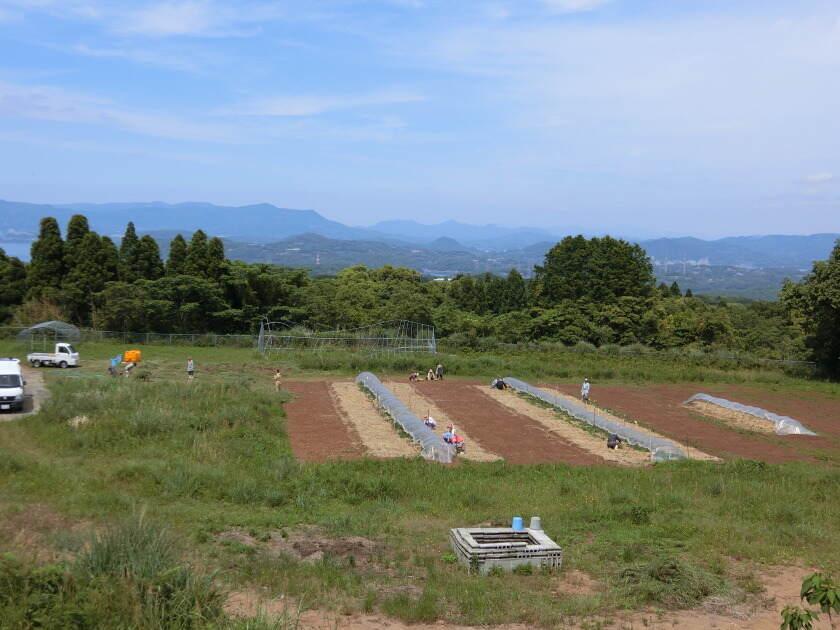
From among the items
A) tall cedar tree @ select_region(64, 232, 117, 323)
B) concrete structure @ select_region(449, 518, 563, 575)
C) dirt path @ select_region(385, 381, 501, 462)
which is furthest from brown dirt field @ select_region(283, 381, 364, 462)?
tall cedar tree @ select_region(64, 232, 117, 323)

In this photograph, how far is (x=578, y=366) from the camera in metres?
37.4

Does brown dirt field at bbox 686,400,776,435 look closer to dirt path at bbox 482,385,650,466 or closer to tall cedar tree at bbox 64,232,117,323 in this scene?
dirt path at bbox 482,385,650,466

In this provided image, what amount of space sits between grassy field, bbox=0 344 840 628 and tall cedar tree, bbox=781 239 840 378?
17.3 meters

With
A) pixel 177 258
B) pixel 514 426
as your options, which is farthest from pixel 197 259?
pixel 514 426

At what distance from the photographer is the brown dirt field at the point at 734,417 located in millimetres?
24938

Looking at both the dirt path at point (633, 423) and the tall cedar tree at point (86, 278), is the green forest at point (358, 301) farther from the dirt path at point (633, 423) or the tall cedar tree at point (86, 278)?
the dirt path at point (633, 423)

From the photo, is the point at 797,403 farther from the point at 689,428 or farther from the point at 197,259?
the point at 197,259

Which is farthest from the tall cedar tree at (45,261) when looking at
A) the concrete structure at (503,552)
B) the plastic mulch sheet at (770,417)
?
the concrete structure at (503,552)

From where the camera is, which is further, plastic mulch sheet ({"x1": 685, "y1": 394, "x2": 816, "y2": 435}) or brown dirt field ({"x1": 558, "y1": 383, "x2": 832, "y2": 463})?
plastic mulch sheet ({"x1": 685, "y1": 394, "x2": 816, "y2": 435})

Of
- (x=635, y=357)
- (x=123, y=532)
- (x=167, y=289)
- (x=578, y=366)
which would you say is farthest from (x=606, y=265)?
(x=123, y=532)

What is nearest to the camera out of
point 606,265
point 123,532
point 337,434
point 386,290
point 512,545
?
point 123,532

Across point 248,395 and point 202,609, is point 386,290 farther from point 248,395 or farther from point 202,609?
point 202,609

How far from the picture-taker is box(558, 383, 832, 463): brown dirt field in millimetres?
21438

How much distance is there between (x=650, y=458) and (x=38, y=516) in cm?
1451
